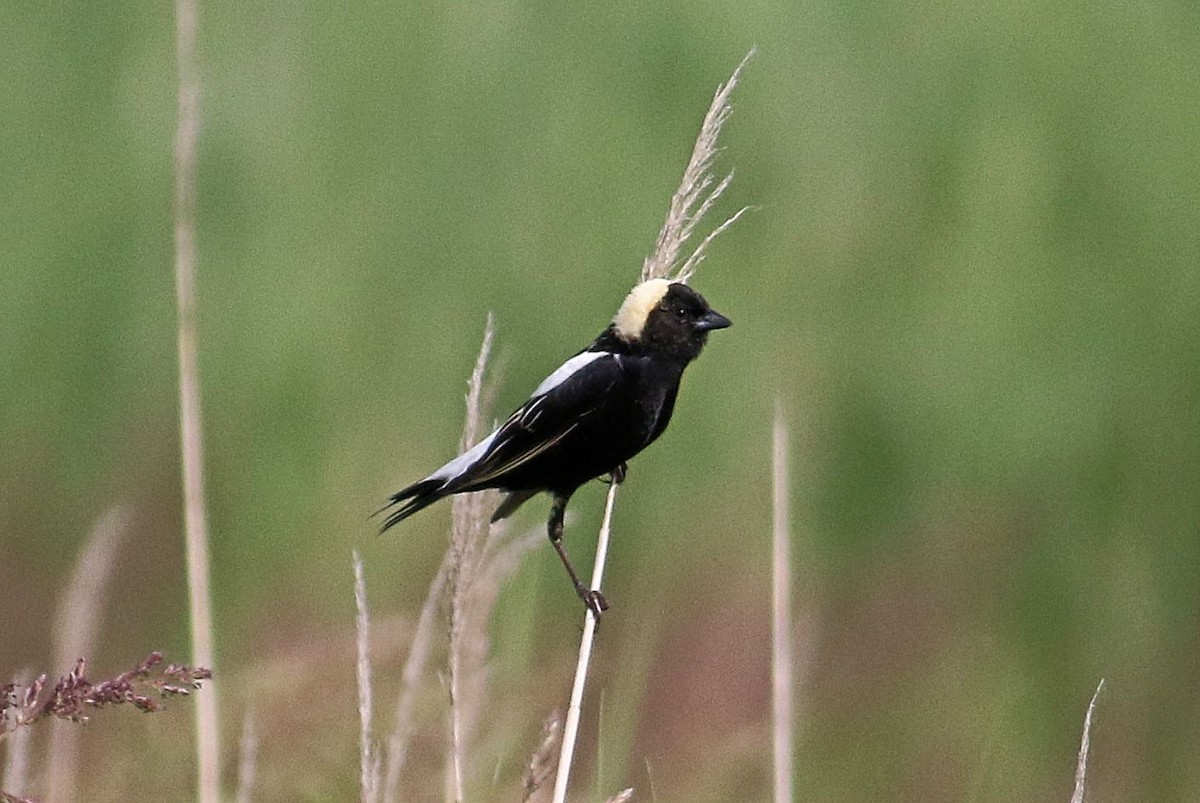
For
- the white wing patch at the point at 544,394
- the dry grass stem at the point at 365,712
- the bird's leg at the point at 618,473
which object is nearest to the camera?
the dry grass stem at the point at 365,712

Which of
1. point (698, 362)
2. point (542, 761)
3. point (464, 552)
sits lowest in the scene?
point (542, 761)

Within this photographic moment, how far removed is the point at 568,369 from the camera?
91.8 inches

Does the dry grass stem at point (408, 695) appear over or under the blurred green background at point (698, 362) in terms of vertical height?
under

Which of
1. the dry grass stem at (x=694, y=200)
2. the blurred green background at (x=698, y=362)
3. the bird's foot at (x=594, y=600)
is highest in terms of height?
the blurred green background at (x=698, y=362)

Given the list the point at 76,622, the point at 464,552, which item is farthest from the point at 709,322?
the point at 76,622

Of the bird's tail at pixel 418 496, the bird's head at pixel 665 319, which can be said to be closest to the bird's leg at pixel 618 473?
the bird's head at pixel 665 319

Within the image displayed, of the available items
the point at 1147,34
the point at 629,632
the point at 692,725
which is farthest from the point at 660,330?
the point at 1147,34

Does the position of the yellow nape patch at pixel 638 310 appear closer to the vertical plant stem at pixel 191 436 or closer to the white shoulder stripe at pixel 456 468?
the white shoulder stripe at pixel 456 468

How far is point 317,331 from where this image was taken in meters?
4.22

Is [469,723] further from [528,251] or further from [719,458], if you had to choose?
[528,251]

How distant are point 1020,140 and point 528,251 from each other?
1384 mm

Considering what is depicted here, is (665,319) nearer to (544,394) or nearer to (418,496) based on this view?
(544,394)

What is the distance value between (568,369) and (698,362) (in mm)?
1970

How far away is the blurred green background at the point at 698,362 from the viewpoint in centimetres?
356
